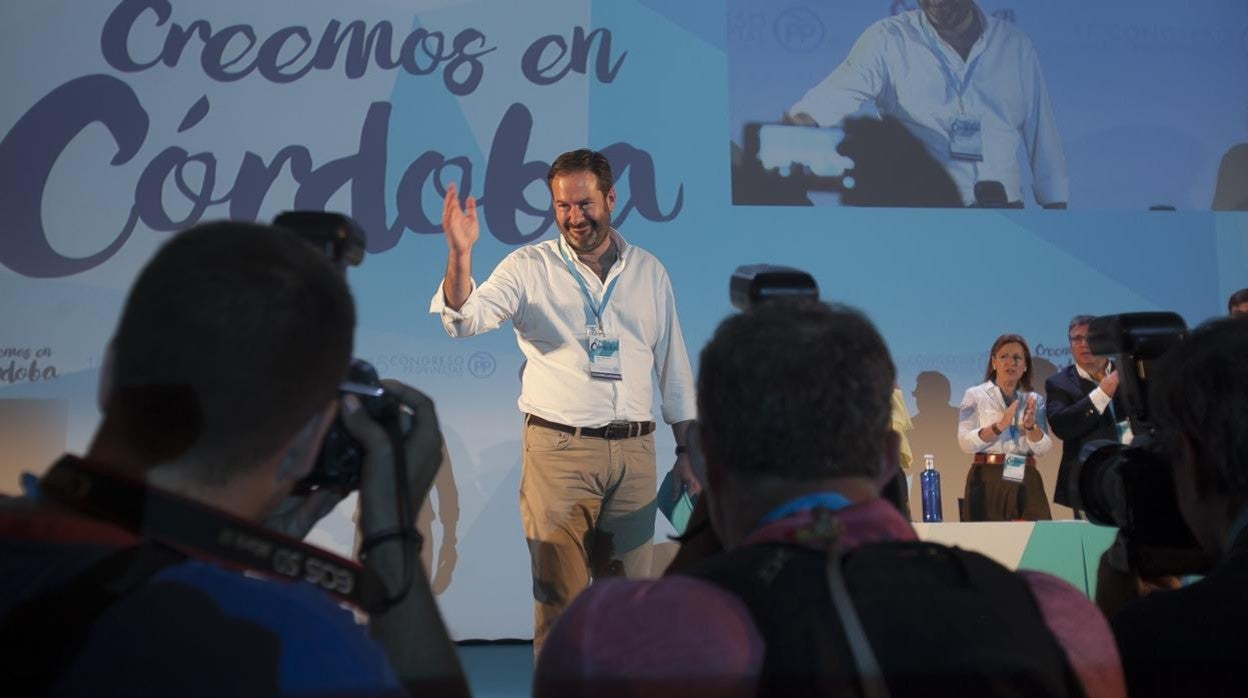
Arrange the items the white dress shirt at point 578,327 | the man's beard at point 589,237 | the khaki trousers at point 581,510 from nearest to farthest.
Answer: the khaki trousers at point 581,510 < the white dress shirt at point 578,327 < the man's beard at point 589,237

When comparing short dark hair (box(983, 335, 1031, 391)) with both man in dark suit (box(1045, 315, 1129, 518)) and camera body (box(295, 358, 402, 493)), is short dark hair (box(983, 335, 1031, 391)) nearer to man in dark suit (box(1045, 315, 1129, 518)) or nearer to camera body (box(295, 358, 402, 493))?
man in dark suit (box(1045, 315, 1129, 518))

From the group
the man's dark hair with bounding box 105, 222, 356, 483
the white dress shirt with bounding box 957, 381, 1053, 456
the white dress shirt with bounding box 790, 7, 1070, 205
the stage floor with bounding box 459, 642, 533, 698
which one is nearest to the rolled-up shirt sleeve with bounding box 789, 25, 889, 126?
the white dress shirt with bounding box 790, 7, 1070, 205

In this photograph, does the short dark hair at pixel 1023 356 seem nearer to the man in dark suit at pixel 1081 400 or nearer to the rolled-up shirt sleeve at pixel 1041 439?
the rolled-up shirt sleeve at pixel 1041 439

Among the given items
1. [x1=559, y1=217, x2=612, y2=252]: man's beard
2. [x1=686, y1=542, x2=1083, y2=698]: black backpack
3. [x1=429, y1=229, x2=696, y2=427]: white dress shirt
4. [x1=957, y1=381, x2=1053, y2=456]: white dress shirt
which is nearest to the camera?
[x1=686, y1=542, x2=1083, y2=698]: black backpack

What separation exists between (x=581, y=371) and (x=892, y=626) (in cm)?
237

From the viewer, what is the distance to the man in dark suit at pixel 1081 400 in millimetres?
4035

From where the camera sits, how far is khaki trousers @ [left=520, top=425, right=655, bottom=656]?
3059 mm

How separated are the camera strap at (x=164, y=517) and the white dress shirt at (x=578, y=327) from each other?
2389mm

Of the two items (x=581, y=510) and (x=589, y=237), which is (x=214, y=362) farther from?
(x=589, y=237)

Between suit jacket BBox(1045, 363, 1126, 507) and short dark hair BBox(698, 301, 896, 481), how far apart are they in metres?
3.16

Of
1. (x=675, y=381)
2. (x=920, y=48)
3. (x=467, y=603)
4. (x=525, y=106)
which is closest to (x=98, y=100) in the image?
(x=525, y=106)

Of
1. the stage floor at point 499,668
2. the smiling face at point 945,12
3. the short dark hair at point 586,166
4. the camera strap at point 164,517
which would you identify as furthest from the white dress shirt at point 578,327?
the smiling face at point 945,12

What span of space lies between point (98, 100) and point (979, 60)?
401 centimetres

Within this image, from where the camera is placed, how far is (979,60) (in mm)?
5199
